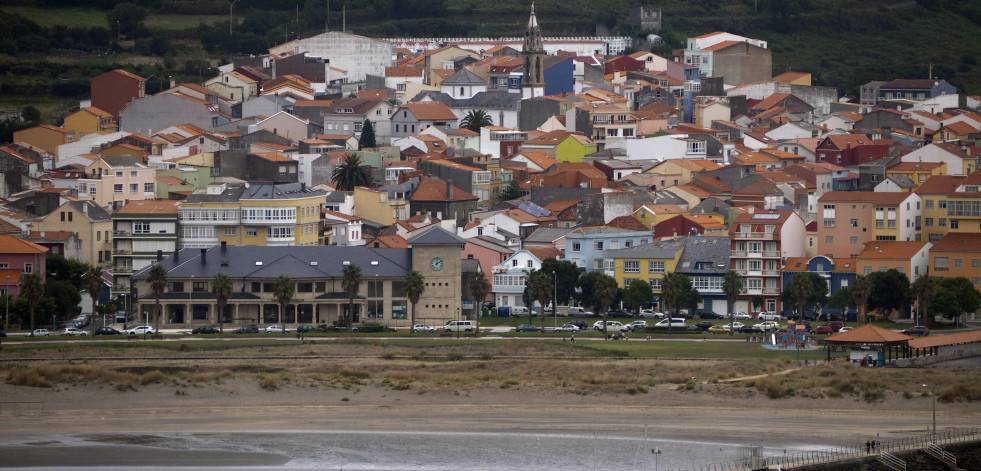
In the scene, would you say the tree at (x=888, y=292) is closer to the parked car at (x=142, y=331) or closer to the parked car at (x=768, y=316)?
the parked car at (x=768, y=316)

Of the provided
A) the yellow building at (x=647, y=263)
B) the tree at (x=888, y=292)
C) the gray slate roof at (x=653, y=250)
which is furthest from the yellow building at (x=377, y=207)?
the tree at (x=888, y=292)

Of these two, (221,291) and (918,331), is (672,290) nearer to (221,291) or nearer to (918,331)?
(918,331)

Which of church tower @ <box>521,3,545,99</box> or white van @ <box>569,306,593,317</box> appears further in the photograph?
church tower @ <box>521,3,545,99</box>

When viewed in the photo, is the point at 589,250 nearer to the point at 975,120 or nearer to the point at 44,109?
the point at 975,120

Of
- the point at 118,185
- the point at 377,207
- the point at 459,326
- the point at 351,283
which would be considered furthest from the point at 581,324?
the point at 118,185

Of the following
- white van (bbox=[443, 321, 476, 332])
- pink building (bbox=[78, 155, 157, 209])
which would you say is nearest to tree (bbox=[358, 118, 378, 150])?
pink building (bbox=[78, 155, 157, 209])

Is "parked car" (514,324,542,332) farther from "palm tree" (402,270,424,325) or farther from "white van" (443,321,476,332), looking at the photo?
"palm tree" (402,270,424,325)

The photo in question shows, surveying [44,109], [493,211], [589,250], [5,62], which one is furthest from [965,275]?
[5,62]
